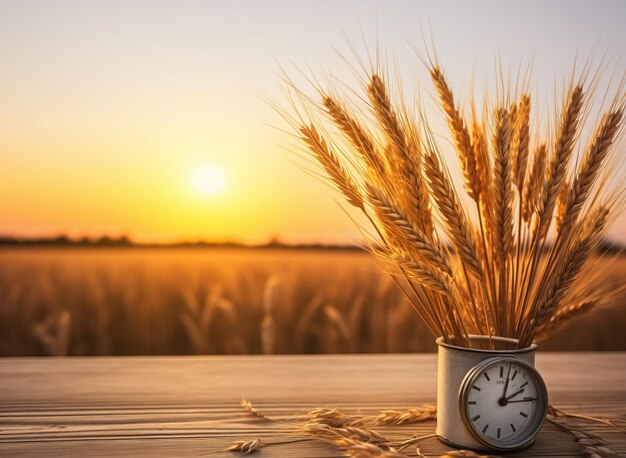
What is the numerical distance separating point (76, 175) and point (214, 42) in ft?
2.73

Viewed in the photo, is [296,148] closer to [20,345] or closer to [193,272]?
[20,345]

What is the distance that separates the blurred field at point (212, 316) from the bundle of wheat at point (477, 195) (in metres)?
1.64

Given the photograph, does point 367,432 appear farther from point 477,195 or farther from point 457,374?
point 477,195

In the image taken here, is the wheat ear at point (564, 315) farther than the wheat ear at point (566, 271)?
Yes

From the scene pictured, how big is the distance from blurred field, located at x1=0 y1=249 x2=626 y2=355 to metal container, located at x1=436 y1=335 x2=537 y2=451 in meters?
1.61

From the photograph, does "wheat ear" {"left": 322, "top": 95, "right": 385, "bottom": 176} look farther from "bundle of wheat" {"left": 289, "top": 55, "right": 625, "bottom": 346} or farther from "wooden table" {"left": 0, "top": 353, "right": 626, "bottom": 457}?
"wooden table" {"left": 0, "top": 353, "right": 626, "bottom": 457}

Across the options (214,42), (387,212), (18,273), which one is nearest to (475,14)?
(214,42)

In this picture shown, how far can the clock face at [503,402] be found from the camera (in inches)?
25.7

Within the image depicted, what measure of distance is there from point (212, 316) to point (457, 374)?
209cm

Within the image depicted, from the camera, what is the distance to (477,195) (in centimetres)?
70

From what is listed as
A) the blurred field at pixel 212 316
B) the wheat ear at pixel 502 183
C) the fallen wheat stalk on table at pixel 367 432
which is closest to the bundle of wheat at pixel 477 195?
the wheat ear at pixel 502 183

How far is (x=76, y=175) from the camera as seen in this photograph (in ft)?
6.95

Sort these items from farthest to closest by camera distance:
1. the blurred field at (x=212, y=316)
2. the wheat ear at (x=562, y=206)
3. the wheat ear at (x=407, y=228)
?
1. the blurred field at (x=212, y=316)
2. the wheat ear at (x=562, y=206)
3. the wheat ear at (x=407, y=228)

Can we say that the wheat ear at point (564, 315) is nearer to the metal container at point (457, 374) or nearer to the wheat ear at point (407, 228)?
the metal container at point (457, 374)
